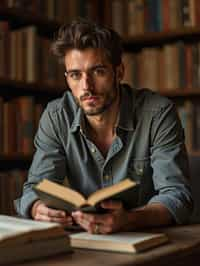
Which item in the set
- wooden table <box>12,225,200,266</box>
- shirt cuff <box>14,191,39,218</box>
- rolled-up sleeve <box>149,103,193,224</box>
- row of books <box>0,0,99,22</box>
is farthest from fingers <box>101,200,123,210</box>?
row of books <box>0,0,99,22</box>

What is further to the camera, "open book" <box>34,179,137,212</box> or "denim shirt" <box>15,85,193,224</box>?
"denim shirt" <box>15,85,193,224</box>

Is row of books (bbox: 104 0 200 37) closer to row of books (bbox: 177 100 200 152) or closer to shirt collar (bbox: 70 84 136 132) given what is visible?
row of books (bbox: 177 100 200 152)

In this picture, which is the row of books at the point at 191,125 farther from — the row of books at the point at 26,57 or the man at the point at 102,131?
the man at the point at 102,131

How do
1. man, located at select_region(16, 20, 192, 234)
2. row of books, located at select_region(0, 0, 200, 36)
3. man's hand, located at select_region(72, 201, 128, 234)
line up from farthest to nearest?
row of books, located at select_region(0, 0, 200, 36), man, located at select_region(16, 20, 192, 234), man's hand, located at select_region(72, 201, 128, 234)

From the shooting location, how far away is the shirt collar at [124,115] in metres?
1.55

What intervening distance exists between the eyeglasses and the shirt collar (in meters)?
0.13

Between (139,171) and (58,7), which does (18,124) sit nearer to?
(58,7)

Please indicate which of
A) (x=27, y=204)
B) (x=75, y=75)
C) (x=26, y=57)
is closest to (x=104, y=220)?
(x=27, y=204)

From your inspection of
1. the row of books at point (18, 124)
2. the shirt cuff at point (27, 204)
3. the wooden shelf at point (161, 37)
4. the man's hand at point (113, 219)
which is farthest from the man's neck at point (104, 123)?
the wooden shelf at point (161, 37)

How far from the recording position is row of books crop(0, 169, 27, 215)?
2.24m

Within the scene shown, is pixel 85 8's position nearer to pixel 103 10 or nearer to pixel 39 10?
pixel 103 10

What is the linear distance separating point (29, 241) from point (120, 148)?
674 millimetres

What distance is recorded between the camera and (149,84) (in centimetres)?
276

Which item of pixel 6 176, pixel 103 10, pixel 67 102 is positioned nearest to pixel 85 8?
pixel 103 10
